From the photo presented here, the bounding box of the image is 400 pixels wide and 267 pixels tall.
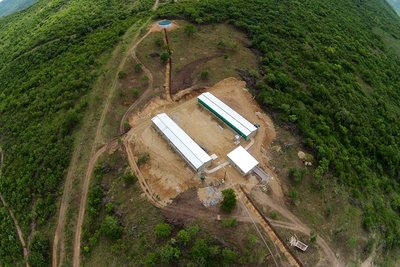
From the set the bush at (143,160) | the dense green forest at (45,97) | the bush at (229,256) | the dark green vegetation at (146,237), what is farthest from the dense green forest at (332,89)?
the bush at (143,160)

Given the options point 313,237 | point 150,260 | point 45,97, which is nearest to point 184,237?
point 150,260

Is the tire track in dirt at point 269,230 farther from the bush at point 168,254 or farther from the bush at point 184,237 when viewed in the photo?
the bush at point 168,254

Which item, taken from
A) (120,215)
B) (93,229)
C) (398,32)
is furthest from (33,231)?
(398,32)

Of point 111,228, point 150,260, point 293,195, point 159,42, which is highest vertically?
point 159,42

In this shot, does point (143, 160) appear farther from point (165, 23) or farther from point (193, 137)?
point (165, 23)

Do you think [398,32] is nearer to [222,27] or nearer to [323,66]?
[323,66]

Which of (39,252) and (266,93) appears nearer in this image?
(39,252)
